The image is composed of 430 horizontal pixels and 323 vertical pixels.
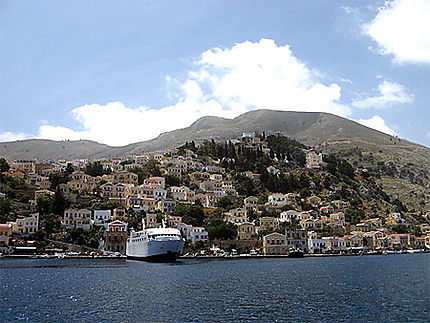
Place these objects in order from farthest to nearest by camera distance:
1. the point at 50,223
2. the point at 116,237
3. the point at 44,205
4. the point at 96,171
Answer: the point at 96,171, the point at 44,205, the point at 116,237, the point at 50,223

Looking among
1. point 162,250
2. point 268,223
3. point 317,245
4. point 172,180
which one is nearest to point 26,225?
point 162,250

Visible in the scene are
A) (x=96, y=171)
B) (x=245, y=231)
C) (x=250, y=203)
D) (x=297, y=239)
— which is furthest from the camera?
(x=96, y=171)

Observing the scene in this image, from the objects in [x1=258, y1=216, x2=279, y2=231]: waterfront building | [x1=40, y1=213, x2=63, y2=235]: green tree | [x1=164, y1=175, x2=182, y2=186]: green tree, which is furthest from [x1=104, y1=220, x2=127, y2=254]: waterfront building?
[x1=164, y1=175, x2=182, y2=186]: green tree

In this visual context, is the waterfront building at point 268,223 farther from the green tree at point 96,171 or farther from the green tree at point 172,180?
the green tree at point 96,171

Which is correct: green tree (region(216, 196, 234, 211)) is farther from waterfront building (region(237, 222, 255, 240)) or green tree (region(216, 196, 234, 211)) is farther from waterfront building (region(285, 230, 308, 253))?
waterfront building (region(285, 230, 308, 253))

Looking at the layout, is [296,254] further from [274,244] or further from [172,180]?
[172,180]

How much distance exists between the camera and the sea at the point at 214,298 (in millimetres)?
27547

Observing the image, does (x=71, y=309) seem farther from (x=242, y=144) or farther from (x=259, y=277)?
(x=242, y=144)

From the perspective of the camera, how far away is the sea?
1085 inches

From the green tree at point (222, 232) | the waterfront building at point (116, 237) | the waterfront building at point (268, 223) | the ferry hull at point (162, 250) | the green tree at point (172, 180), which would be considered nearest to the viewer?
the ferry hull at point (162, 250)

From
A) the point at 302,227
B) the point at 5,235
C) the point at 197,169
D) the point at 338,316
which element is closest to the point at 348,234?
the point at 302,227

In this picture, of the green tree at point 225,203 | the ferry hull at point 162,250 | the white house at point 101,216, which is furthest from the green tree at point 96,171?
the ferry hull at point 162,250

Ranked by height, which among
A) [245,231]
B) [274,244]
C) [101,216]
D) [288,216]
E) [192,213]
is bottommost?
[274,244]

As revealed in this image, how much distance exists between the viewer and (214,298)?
112 ft
